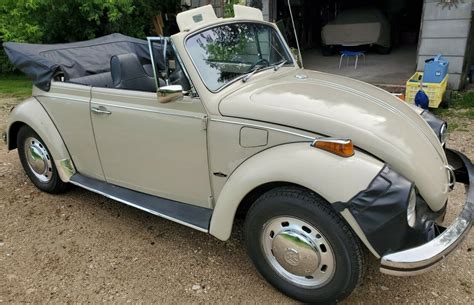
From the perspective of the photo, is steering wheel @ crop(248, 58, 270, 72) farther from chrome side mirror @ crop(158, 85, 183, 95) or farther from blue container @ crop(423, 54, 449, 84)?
blue container @ crop(423, 54, 449, 84)

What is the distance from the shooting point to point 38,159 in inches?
169

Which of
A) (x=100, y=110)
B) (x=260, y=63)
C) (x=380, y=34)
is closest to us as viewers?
(x=260, y=63)

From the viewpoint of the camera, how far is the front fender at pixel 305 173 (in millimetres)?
2283

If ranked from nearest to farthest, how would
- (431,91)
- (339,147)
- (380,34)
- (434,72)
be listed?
(339,147)
(431,91)
(434,72)
(380,34)

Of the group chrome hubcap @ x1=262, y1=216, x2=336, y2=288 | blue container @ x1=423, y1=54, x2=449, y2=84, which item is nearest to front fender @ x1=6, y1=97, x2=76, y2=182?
chrome hubcap @ x1=262, y1=216, x2=336, y2=288

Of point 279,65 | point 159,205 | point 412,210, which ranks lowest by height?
point 159,205

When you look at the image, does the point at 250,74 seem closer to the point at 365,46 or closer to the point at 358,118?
the point at 358,118

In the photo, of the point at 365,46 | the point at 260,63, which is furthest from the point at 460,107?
the point at 365,46

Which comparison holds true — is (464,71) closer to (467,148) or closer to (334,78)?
(467,148)

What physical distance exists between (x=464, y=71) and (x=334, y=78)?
5.77m

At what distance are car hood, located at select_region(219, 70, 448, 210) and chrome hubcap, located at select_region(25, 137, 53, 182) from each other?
7.93 ft

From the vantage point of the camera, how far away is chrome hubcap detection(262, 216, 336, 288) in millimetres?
2494

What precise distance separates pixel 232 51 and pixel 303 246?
1.66m

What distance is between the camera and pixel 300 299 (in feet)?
8.73
